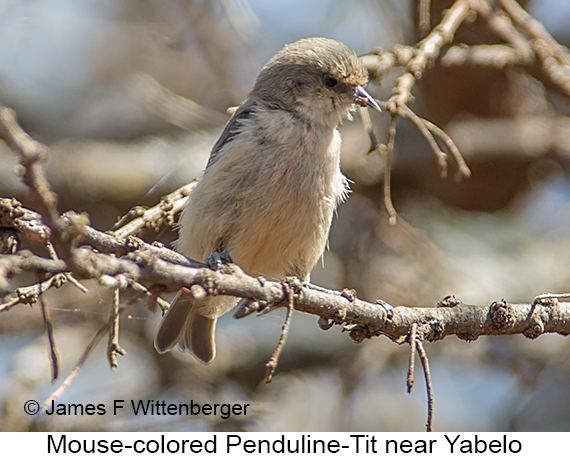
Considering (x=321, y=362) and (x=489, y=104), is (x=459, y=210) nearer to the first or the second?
(x=489, y=104)

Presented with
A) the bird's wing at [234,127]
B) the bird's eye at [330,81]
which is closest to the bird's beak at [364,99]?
the bird's eye at [330,81]

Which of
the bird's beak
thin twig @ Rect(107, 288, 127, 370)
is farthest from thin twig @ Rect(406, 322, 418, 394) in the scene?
the bird's beak

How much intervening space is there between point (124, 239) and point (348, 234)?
4.00 metres

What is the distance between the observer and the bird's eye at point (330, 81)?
396 cm

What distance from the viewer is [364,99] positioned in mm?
3867

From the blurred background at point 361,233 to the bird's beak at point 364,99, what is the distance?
1445mm

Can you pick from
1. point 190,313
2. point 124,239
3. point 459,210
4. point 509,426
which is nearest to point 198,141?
point 190,313

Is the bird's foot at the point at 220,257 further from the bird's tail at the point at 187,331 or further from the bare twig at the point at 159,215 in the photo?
the bird's tail at the point at 187,331

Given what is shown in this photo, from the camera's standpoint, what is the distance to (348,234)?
19.9 ft

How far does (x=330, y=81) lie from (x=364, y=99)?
242 mm

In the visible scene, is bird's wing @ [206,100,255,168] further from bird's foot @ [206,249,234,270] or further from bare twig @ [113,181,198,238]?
bird's foot @ [206,249,234,270]

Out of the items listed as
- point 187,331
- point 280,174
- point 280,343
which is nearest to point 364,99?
point 280,174

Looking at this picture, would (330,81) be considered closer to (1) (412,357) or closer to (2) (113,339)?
(1) (412,357)

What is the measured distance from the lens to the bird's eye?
13.0 ft
